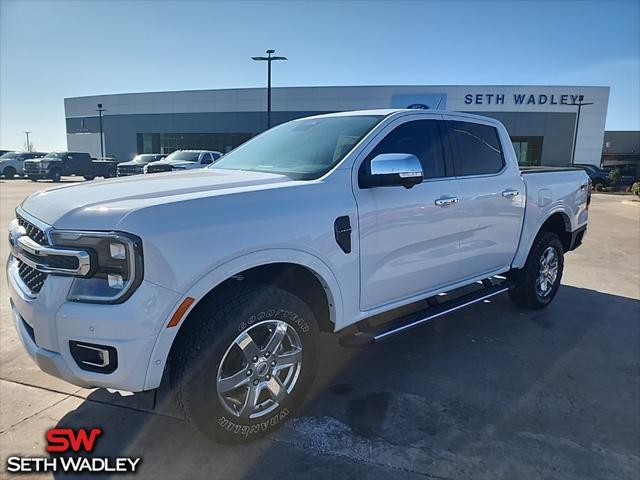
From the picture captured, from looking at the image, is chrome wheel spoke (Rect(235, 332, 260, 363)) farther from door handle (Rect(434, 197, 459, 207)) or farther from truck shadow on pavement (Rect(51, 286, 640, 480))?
door handle (Rect(434, 197, 459, 207))

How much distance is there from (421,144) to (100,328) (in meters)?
2.67

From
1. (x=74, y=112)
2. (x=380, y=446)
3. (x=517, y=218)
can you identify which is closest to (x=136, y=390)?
(x=380, y=446)

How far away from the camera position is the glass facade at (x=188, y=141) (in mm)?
47000

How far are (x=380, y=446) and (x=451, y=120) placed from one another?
9.04ft

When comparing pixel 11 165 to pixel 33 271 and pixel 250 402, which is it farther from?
pixel 250 402

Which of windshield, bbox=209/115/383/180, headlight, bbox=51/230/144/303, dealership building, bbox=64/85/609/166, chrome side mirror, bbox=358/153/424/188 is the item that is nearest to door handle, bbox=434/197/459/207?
chrome side mirror, bbox=358/153/424/188

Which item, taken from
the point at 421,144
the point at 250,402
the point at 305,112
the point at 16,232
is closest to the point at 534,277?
the point at 421,144

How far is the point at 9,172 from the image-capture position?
3191 centimetres

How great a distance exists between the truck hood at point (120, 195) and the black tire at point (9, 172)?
35297 millimetres

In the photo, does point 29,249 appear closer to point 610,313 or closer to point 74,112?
point 610,313

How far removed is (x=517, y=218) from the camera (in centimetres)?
450

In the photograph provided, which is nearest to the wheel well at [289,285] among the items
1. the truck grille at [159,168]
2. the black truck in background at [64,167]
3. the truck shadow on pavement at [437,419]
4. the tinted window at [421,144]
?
the truck shadow on pavement at [437,419]

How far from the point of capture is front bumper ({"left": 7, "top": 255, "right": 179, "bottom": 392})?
6.81ft

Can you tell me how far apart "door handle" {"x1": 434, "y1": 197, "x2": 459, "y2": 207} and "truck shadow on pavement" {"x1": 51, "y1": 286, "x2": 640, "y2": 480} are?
1.34 metres
